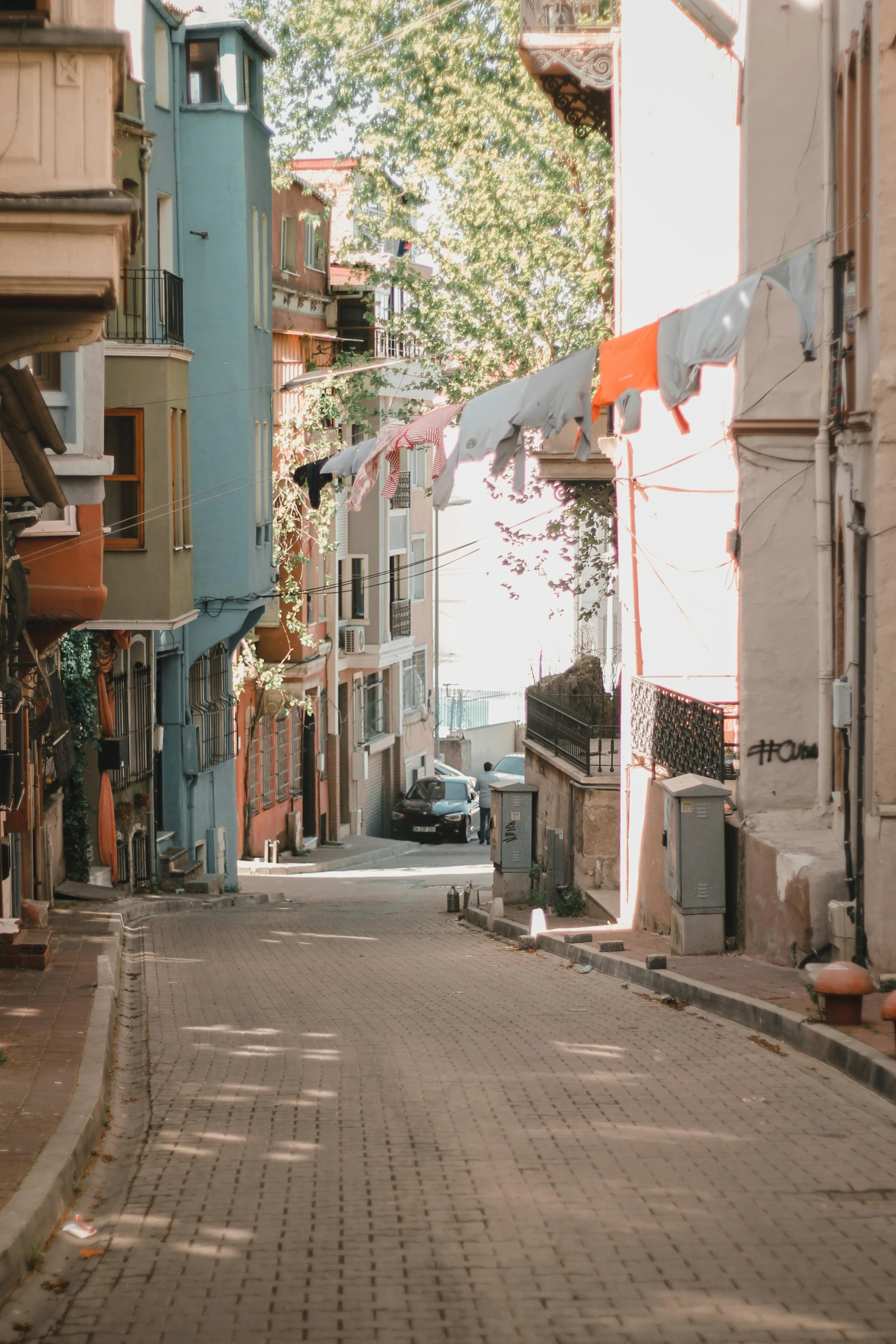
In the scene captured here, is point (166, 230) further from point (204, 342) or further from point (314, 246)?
point (314, 246)

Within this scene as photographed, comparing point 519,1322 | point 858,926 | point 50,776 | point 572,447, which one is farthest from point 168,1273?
point 572,447

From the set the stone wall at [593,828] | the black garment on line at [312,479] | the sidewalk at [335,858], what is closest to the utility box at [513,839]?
the stone wall at [593,828]

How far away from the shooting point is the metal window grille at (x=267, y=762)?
37.3 m

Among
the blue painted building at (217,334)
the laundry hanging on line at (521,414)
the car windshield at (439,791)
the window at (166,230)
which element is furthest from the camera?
the car windshield at (439,791)

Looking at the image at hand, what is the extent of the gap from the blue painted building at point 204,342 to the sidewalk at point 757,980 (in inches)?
469

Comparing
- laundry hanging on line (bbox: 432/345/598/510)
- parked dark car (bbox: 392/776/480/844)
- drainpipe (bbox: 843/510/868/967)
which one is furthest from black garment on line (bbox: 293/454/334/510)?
drainpipe (bbox: 843/510/868/967)

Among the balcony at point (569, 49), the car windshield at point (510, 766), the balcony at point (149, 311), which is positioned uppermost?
the balcony at point (569, 49)

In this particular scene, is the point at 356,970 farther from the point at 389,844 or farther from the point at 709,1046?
the point at 389,844

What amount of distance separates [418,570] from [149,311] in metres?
28.9

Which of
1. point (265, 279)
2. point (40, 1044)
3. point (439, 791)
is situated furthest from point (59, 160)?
point (439, 791)

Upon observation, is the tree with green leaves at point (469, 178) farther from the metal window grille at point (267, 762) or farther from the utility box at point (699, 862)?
the utility box at point (699, 862)

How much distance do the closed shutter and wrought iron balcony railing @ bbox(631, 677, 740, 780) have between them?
29129 millimetres

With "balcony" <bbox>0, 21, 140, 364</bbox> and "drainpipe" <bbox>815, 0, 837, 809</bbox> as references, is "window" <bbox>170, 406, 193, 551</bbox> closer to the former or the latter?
"drainpipe" <bbox>815, 0, 837, 809</bbox>

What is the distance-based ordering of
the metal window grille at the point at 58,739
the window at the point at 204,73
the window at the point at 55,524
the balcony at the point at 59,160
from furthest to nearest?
the window at the point at 204,73 → the metal window grille at the point at 58,739 → the window at the point at 55,524 → the balcony at the point at 59,160
